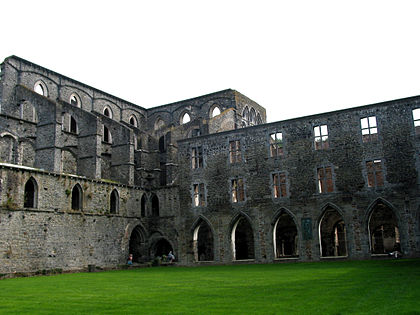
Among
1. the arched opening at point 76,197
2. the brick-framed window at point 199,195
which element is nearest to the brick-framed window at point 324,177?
the brick-framed window at point 199,195

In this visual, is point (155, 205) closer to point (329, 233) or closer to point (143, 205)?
point (143, 205)

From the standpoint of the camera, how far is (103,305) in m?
11.4

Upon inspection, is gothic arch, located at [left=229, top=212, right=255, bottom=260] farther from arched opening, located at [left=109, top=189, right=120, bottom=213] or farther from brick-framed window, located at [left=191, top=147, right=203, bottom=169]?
arched opening, located at [left=109, top=189, right=120, bottom=213]

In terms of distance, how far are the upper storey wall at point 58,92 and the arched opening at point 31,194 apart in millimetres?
9076

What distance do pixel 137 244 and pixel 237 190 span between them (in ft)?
32.8

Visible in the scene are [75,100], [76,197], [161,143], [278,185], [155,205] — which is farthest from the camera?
[161,143]

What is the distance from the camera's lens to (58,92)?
40.9 meters

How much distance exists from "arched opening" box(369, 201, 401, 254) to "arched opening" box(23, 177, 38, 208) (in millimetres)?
24414

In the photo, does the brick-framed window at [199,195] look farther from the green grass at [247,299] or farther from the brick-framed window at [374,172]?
the green grass at [247,299]

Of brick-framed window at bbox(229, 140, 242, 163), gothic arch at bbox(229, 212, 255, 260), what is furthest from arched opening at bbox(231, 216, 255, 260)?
brick-framed window at bbox(229, 140, 242, 163)

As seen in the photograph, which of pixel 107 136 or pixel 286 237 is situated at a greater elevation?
pixel 107 136

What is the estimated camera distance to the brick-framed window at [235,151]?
3384 cm

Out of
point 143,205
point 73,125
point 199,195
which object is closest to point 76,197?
point 143,205

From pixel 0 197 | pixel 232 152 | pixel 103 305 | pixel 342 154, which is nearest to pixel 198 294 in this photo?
pixel 103 305
